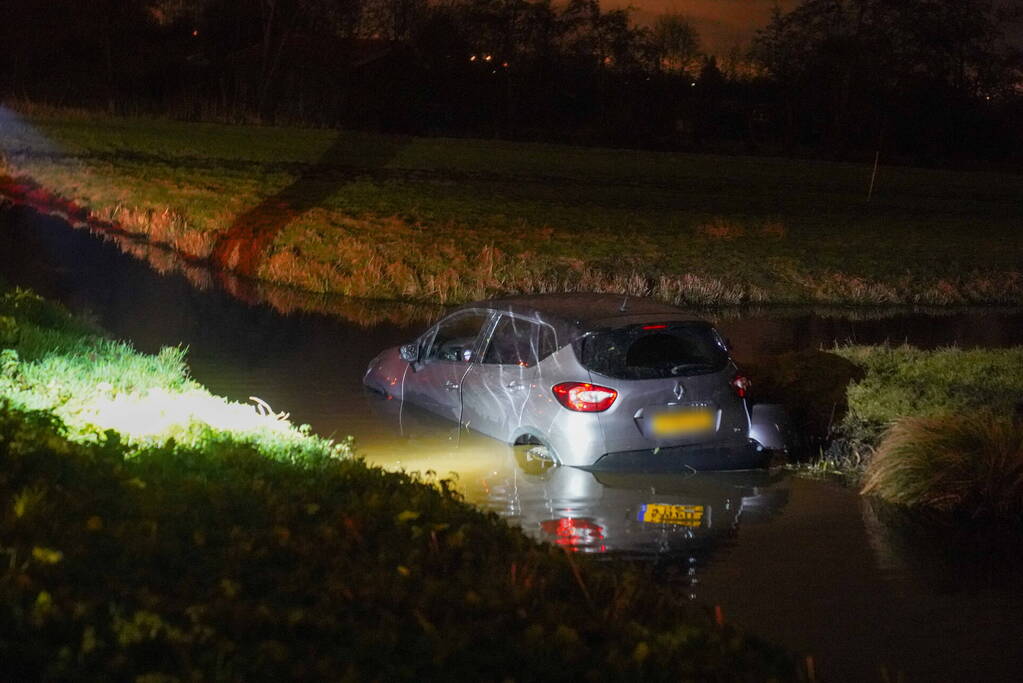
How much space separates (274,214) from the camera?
1219 inches

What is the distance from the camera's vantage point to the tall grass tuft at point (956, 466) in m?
9.84

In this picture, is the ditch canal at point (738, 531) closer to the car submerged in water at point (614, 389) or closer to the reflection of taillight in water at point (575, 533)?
the reflection of taillight in water at point (575, 533)

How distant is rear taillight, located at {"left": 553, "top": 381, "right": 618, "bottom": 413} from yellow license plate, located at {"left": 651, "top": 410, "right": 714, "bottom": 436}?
0.40 metres

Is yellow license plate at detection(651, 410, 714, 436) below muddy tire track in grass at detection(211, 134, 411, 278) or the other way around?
the other way around

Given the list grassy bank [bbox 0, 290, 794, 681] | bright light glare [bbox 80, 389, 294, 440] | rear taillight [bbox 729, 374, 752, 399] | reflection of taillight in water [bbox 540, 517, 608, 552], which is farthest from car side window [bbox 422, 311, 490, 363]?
grassy bank [bbox 0, 290, 794, 681]

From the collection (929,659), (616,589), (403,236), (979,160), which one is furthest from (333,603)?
(979,160)

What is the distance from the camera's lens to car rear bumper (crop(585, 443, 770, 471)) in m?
10.4

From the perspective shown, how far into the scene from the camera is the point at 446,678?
196 inches

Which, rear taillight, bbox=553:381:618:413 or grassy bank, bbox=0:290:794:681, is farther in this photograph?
rear taillight, bbox=553:381:618:413


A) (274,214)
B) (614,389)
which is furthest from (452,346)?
(274,214)

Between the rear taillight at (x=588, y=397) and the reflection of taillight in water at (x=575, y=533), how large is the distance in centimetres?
→ 110

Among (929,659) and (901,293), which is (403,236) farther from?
(929,659)

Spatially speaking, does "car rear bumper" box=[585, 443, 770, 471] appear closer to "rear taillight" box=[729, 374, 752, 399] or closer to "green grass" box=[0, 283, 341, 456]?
"rear taillight" box=[729, 374, 752, 399]

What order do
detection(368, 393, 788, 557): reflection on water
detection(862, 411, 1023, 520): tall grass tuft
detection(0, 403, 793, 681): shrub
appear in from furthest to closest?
detection(862, 411, 1023, 520): tall grass tuft
detection(368, 393, 788, 557): reflection on water
detection(0, 403, 793, 681): shrub
